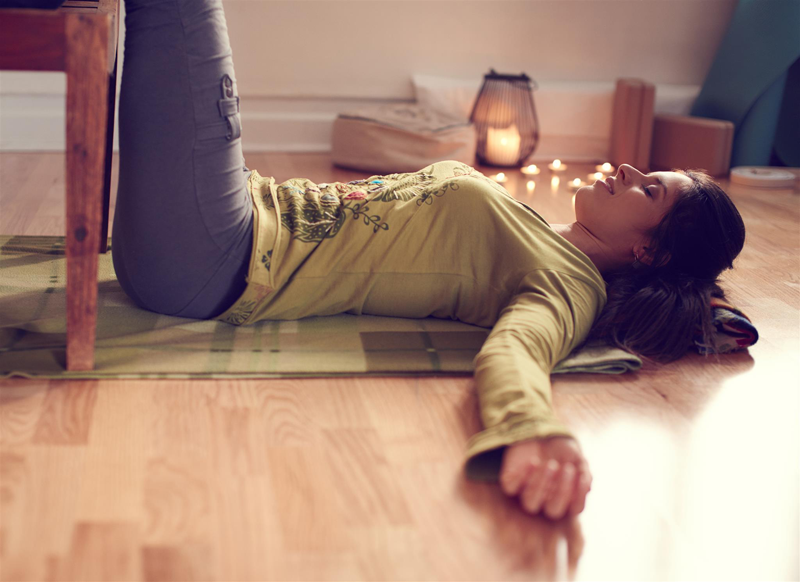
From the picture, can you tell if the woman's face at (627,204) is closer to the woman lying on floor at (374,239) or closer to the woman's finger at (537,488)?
the woman lying on floor at (374,239)

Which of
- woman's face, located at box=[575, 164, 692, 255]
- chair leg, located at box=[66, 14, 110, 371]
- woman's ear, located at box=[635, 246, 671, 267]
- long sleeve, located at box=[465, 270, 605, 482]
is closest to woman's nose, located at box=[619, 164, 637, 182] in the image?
woman's face, located at box=[575, 164, 692, 255]

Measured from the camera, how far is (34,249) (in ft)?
5.80

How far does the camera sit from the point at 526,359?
109cm

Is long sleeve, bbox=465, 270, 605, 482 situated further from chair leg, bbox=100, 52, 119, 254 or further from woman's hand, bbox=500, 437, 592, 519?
chair leg, bbox=100, 52, 119, 254

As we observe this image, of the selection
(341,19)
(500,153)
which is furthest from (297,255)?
(341,19)

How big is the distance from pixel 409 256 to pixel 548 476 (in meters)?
0.57

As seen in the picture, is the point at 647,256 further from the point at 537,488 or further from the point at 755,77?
the point at 755,77

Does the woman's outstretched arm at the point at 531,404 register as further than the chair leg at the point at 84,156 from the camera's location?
No

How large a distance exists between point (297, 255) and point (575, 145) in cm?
245

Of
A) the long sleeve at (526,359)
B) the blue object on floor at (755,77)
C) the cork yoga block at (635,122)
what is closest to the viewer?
the long sleeve at (526,359)

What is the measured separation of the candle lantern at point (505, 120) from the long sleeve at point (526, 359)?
1944 mm

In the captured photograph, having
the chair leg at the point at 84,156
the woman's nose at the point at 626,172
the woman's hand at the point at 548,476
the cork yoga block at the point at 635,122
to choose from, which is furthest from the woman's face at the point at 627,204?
the cork yoga block at the point at 635,122

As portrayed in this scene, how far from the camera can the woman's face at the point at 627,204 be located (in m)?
1.37

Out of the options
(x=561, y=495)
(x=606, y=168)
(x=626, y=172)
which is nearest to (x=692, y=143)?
(x=606, y=168)
